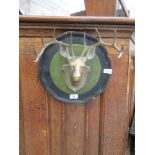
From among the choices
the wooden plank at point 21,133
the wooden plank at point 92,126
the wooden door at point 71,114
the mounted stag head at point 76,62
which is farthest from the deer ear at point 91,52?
the wooden plank at point 21,133

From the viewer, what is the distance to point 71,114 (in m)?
1.51

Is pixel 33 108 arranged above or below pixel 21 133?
above

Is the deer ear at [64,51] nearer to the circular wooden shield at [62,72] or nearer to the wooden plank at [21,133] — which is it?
the circular wooden shield at [62,72]

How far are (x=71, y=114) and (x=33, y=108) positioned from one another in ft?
0.72

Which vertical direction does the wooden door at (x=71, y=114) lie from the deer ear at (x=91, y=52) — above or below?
→ below

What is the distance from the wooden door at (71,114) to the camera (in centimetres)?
145

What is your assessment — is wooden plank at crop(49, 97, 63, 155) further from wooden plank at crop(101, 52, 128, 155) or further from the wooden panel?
the wooden panel

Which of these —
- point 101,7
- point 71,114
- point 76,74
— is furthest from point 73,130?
point 101,7

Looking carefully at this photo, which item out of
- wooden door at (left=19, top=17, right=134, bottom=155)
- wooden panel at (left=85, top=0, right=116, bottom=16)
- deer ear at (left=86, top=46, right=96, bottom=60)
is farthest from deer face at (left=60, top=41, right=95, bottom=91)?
wooden panel at (left=85, top=0, right=116, bottom=16)

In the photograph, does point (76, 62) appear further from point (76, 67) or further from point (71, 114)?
point (71, 114)
